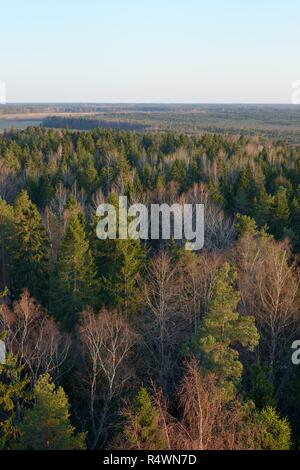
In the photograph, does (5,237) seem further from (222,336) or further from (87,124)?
(87,124)

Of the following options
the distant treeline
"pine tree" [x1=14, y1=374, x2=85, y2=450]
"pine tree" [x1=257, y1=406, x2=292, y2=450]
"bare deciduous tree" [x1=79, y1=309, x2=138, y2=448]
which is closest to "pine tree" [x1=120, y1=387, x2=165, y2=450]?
"pine tree" [x1=14, y1=374, x2=85, y2=450]

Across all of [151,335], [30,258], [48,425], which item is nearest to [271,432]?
[48,425]

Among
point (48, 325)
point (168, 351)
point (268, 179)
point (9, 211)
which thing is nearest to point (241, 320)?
point (168, 351)

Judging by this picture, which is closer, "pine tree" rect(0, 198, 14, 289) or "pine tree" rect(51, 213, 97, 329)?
"pine tree" rect(51, 213, 97, 329)

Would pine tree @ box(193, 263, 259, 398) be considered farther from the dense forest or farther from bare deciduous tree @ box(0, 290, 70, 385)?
bare deciduous tree @ box(0, 290, 70, 385)

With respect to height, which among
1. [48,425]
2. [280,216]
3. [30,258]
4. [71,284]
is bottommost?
[48,425]

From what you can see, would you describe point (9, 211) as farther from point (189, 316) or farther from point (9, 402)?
point (9, 402)
